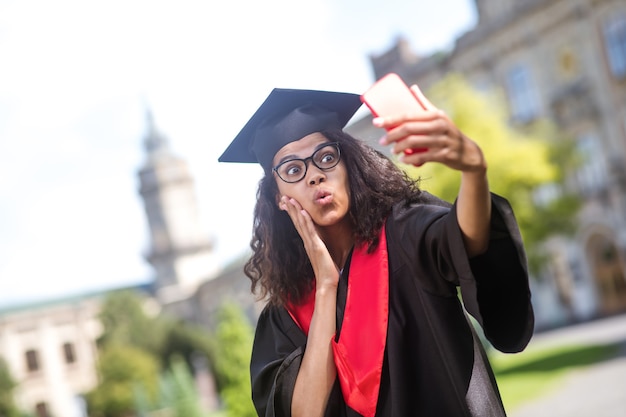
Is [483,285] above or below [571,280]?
above

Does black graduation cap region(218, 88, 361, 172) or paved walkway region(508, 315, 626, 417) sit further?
paved walkway region(508, 315, 626, 417)

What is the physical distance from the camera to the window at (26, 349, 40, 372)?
171 ft

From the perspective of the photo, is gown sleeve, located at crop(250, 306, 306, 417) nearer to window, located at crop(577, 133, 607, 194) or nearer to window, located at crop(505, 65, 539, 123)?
window, located at crop(577, 133, 607, 194)

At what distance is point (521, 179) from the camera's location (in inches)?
703

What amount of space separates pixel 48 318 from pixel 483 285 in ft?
178

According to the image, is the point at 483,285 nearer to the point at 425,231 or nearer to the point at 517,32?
the point at 425,231

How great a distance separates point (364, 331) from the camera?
213cm

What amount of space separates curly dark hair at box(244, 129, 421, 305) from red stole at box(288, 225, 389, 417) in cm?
6

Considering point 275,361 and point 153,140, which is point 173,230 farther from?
point 275,361

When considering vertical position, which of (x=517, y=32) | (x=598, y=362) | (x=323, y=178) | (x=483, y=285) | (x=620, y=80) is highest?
(x=517, y=32)

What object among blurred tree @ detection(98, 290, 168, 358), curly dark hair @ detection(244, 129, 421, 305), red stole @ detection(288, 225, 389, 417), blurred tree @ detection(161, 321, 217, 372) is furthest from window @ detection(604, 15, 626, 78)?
red stole @ detection(288, 225, 389, 417)

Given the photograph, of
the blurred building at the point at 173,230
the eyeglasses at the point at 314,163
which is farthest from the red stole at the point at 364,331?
the blurred building at the point at 173,230

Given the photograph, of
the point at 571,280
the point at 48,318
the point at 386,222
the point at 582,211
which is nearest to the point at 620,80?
the point at 582,211

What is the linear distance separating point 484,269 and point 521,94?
2797 centimetres
